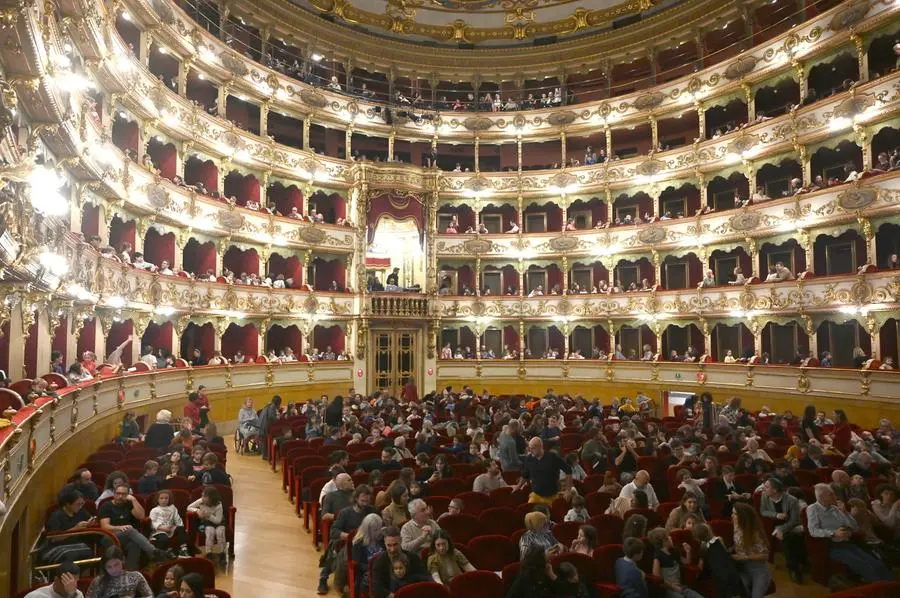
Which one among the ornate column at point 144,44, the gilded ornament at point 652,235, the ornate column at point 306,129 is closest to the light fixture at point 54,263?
the ornate column at point 144,44

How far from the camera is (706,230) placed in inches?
984

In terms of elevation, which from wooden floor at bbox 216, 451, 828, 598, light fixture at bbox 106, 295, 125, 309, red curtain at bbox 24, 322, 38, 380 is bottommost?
wooden floor at bbox 216, 451, 828, 598

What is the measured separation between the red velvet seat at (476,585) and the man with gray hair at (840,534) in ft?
14.4

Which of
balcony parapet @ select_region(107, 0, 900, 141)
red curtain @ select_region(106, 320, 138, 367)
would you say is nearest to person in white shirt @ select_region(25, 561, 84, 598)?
red curtain @ select_region(106, 320, 138, 367)

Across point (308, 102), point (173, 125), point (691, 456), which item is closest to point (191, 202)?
point (173, 125)

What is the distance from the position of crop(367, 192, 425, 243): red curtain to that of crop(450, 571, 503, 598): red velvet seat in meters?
22.8

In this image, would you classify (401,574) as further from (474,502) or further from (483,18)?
(483,18)

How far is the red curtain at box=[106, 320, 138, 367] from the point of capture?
58.1ft

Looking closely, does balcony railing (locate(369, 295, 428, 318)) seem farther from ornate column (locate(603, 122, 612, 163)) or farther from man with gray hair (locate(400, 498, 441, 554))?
man with gray hair (locate(400, 498, 441, 554))

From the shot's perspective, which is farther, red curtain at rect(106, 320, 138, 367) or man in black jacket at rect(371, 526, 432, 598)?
red curtain at rect(106, 320, 138, 367)

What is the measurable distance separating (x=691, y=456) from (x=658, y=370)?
51.0 feet

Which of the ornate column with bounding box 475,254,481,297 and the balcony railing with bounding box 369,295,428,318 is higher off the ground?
the ornate column with bounding box 475,254,481,297

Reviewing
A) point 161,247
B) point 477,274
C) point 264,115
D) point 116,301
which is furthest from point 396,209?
point 116,301

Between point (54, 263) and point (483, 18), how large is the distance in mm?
26229
